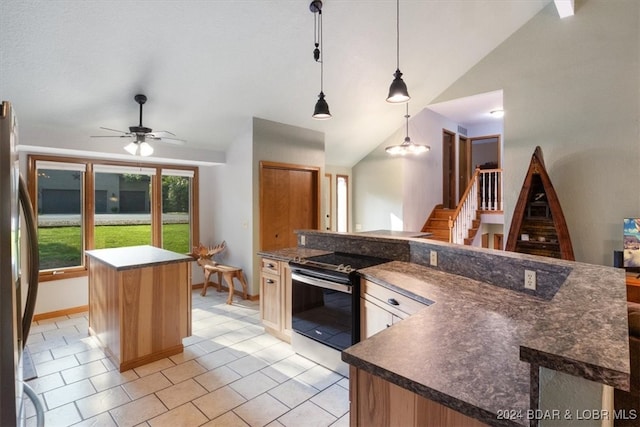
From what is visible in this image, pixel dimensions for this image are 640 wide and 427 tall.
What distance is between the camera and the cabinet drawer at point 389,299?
6.71 feet

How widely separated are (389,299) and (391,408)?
1101 millimetres

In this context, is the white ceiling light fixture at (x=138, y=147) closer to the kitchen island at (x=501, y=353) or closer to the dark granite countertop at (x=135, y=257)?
the dark granite countertop at (x=135, y=257)

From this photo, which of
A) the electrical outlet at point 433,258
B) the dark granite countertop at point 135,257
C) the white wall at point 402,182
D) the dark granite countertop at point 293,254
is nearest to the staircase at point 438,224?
the white wall at point 402,182

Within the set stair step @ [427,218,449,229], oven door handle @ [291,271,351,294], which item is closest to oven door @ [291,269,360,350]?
oven door handle @ [291,271,351,294]

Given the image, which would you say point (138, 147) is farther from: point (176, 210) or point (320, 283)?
point (320, 283)

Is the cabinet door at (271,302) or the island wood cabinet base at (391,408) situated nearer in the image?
the island wood cabinet base at (391,408)

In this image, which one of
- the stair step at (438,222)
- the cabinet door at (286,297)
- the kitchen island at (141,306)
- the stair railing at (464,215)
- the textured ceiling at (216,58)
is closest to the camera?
the textured ceiling at (216,58)

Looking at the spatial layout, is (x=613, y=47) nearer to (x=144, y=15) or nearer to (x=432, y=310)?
(x=432, y=310)

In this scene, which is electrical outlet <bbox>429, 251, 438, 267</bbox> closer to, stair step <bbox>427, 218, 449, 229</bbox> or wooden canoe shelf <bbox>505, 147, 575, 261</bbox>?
wooden canoe shelf <bbox>505, 147, 575, 261</bbox>

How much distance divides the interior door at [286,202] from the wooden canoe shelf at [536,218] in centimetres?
299

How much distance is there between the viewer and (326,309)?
2836 mm

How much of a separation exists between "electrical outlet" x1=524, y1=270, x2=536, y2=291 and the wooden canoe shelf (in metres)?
2.35

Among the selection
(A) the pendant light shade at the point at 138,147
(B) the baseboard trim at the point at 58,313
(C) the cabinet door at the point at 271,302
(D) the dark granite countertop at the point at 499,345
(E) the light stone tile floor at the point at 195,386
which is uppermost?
(A) the pendant light shade at the point at 138,147

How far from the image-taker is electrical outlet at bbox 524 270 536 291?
1.92 metres
